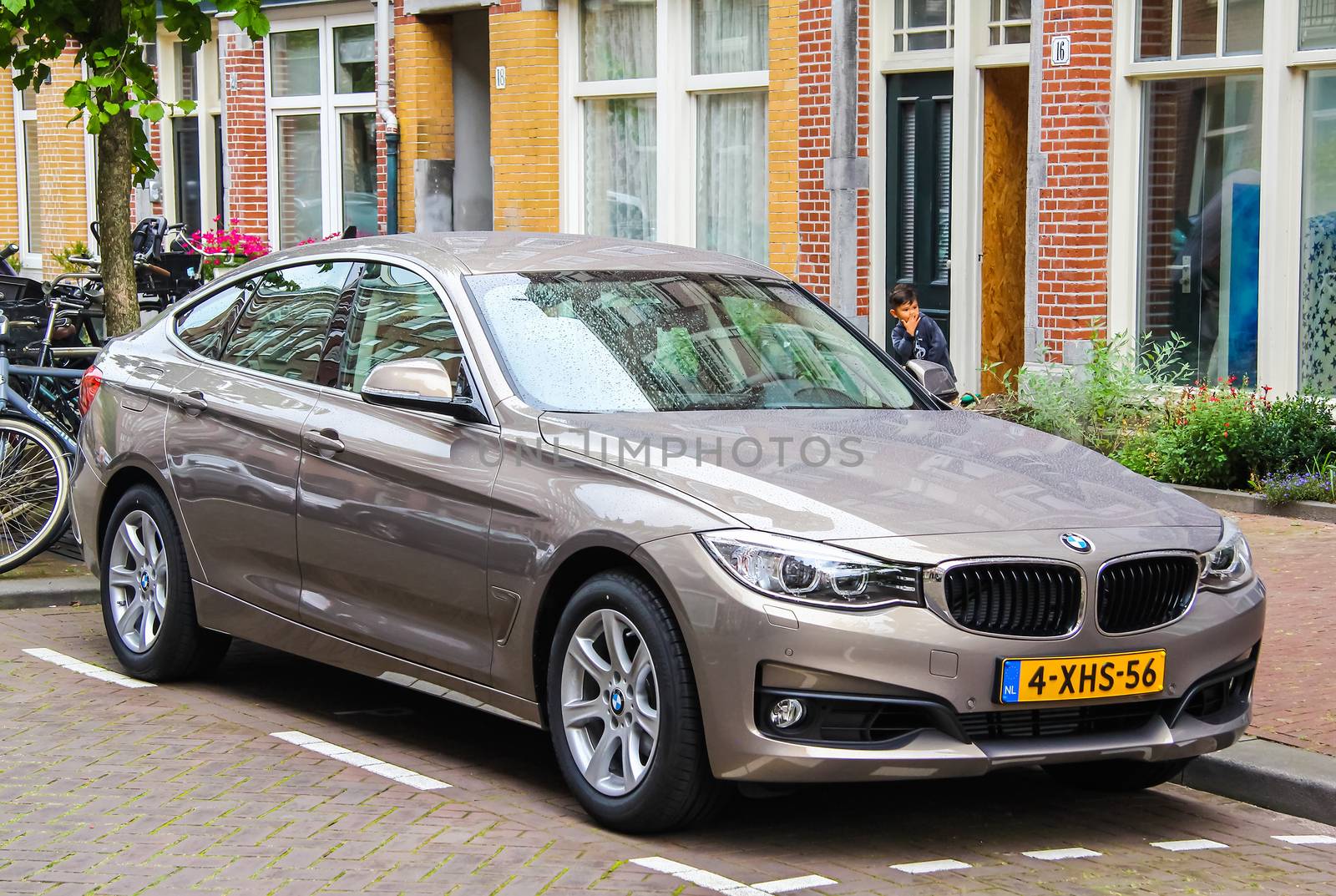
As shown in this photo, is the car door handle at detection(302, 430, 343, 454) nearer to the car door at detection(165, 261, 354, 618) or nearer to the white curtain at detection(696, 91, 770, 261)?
the car door at detection(165, 261, 354, 618)

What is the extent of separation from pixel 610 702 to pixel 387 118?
586 inches

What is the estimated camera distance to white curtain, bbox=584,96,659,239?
17.5m

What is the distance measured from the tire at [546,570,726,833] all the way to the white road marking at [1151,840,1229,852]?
1.35m

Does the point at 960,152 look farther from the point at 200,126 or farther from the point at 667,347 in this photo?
the point at 200,126

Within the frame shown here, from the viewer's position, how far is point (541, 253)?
6930 millimetres

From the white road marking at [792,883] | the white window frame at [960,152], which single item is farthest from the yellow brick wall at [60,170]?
the white road marking at [792,883]

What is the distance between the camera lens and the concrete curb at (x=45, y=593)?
9328mm

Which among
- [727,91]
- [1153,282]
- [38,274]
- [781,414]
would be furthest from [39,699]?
[38,274]

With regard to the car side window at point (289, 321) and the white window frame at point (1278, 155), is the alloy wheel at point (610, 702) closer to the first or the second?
the car side window at point (289, 321)

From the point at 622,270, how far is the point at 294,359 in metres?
1.27

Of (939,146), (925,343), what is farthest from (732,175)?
(925,343)

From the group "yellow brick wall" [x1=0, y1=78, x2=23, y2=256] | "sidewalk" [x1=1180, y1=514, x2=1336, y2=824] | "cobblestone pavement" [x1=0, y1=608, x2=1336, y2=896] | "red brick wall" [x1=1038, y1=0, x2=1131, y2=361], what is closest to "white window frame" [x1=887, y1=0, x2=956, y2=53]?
"red brick wall" [x1=1038, y1=0, x2=1131, y2=361]

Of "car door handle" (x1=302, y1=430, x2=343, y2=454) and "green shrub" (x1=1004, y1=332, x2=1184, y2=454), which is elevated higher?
"car door handle" (x1=302, y1=430, x2=343, y2=454)

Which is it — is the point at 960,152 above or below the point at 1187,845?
above
